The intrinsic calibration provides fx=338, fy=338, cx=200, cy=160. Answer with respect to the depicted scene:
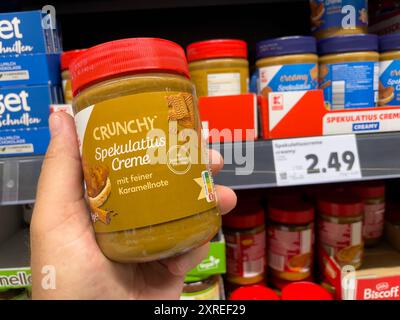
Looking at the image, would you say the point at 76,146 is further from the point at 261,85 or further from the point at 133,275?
the point at 261,85

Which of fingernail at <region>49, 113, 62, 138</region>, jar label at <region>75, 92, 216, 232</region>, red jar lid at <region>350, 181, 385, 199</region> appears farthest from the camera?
red jar lid at <region>350, 181, 385, 199</region>

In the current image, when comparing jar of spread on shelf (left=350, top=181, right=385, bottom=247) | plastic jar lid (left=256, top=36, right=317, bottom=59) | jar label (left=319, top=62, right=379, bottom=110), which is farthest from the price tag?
jar of spread on shelf (left=350, top=181, right=385, bottom=247)

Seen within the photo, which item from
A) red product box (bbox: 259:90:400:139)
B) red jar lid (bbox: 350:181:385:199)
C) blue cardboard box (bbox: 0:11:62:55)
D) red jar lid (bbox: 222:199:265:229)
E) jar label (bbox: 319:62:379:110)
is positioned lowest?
red jar lid (bbox: 222:199:265:229)

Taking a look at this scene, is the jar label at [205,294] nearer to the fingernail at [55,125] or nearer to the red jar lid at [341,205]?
the red jar lid at [341,205]

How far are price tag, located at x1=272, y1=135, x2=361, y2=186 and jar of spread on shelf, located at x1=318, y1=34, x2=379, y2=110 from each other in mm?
146

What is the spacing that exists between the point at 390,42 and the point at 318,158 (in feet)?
1.31

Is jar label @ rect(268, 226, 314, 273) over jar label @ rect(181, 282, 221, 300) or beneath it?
over

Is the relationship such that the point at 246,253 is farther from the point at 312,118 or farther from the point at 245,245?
the point at 312,118

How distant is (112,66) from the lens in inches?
20.1

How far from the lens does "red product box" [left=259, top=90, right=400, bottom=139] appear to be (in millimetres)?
761

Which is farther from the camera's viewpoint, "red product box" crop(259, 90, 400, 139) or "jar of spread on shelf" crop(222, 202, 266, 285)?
"jar of spread on shelf" crop(222, 202, 266, 285)

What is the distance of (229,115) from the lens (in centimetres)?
77

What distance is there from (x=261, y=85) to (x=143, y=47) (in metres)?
0.42

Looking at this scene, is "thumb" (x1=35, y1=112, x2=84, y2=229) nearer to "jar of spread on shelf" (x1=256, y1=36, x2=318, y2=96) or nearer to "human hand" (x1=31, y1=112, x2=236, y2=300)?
"human hand" (x1=31, y1=112, x2=236, y2=300)
